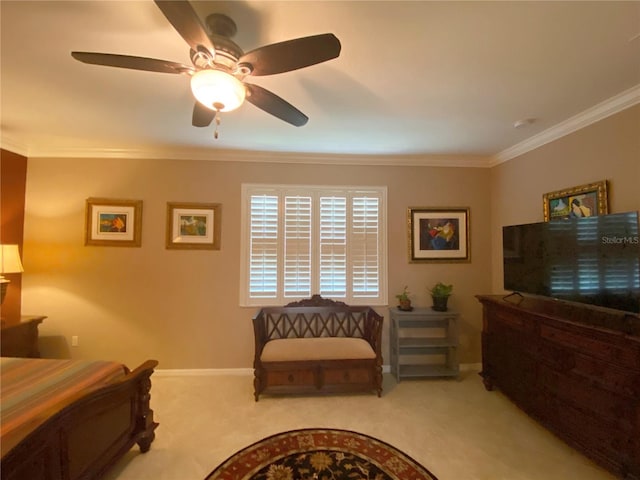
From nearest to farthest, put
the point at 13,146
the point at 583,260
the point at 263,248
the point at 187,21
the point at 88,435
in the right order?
the point at 187,21
the point at 88,435
the point at 583,260
the point at 13,146
the point at 263,248

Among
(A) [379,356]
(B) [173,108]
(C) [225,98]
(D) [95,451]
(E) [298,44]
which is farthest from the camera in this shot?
(A) [379,356]

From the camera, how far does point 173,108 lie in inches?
93.1

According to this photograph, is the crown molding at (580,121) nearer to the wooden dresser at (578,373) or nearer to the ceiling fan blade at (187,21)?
the wooden dresser at (578,373)

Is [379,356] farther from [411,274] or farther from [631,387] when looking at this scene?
[631,387]

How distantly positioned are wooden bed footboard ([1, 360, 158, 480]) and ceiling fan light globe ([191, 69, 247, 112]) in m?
1.73

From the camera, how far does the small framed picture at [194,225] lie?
3.38 meters

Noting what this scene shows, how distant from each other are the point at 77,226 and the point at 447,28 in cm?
411

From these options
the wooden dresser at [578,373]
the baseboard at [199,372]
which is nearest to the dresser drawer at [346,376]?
the baseboard at [199,372]

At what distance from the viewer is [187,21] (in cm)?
109

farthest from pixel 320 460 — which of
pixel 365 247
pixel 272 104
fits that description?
pixel 272 104

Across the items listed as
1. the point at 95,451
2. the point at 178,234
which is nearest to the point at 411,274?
the point at 178,234

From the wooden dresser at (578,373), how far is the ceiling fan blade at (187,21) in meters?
2.82

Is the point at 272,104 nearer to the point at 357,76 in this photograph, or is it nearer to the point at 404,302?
the point at 357,76

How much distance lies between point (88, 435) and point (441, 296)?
3.29 metres
